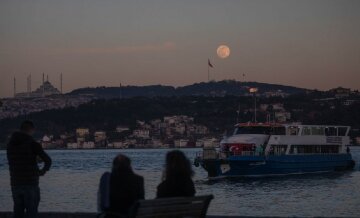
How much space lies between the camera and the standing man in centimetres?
1075

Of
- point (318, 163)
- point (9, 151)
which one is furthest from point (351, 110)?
point (9, 151)

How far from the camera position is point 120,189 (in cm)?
981

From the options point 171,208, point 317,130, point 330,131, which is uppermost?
point 317,130

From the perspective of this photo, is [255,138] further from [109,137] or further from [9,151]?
[109,137]

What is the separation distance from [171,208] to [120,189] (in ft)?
2.00

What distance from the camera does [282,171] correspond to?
181 ft

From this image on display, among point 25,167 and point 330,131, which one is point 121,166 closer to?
point 25,167

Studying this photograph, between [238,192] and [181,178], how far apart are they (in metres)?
34.1

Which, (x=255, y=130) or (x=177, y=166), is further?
(x=255, y=130)

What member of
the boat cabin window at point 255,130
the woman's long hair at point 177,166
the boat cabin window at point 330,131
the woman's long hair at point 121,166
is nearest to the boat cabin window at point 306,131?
the boat cabin window at point 255,130

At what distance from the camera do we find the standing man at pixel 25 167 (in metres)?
10.8

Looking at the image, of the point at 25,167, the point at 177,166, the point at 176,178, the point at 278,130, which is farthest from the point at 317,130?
the point at 177,166

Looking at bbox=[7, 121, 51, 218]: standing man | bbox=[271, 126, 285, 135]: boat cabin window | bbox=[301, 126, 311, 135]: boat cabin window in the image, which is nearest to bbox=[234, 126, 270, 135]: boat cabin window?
bbox=[271, 126, 285, 135]: boat cabin window

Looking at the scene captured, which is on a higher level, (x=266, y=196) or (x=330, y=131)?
(x=330, y=131)
